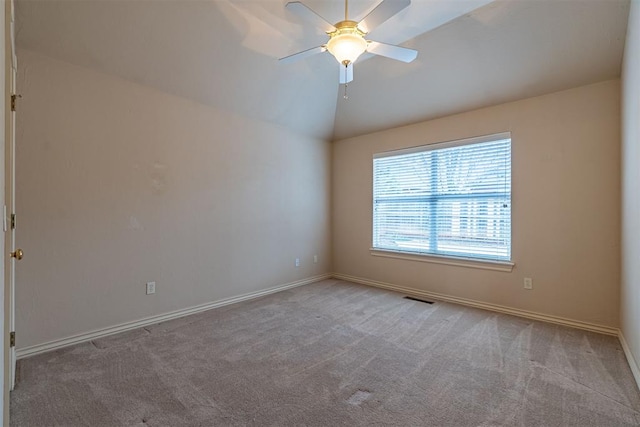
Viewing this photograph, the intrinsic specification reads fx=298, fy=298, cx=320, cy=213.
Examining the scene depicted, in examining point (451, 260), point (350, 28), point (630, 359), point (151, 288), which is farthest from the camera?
point (451, 260)

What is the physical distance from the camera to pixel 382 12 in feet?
6.29

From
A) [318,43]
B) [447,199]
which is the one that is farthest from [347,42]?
[447,199]

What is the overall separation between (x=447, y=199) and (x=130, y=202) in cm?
367

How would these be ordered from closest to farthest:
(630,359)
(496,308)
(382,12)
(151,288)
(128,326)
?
(382,12) < (630,359) < (128,326) < (151,288) < (496,308)

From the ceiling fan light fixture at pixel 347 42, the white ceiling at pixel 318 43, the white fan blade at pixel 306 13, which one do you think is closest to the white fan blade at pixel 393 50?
the ceiling fan light fixture at pixel 347 42

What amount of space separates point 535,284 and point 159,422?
3.63m

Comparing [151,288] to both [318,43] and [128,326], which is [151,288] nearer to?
[128,326]

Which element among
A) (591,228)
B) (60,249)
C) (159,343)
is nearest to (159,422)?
(159,343)

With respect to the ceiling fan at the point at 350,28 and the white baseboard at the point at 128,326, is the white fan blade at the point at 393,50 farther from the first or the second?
the white baseboard at the point at 128,326

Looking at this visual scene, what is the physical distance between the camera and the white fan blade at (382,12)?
1.82 m

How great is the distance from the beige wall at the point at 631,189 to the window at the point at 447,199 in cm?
97

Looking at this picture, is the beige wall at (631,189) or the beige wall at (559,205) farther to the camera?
the beige wall at (559,205)

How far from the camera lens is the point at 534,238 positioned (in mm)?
3252

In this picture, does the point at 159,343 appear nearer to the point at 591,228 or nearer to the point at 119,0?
the point at 119,0
